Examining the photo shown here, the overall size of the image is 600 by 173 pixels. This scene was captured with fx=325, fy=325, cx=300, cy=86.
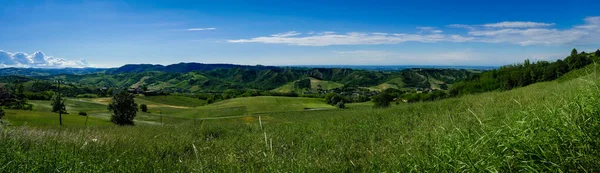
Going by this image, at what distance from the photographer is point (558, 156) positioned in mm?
3029

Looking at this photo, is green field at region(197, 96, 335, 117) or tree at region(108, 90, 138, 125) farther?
green field at region(197, 96, 335, 117)

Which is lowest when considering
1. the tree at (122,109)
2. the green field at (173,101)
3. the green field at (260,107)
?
the green field at (173,101)

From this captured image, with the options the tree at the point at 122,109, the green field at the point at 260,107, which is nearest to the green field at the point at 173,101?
the green field at the point at 260,107

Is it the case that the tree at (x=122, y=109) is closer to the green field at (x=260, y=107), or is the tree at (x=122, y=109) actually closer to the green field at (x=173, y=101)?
the green field at (x=260, y=107)

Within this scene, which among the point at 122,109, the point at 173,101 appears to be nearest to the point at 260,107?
the point at 122,109

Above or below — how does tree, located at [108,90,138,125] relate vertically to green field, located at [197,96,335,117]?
above

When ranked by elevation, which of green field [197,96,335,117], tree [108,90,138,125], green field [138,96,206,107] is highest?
tree [108,90,138,125]

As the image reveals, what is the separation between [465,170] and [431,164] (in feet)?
2.08

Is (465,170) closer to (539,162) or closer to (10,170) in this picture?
(539,162)

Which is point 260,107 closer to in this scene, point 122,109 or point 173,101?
point 122,109

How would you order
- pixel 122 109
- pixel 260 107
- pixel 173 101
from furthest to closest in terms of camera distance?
pixel 173 101
pixel 260 107
pixel 122 109

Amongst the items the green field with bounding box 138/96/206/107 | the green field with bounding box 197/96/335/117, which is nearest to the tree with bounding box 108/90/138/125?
the green field with bounding box 197/96/335/117

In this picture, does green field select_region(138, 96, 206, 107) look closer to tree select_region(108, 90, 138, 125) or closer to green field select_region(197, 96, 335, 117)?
green field select_region(197, 96, 335, 117)

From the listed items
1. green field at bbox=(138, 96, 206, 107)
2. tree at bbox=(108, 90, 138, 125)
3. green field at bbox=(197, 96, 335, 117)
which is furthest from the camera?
green field at bbox=(138, 96, 206, 107)
